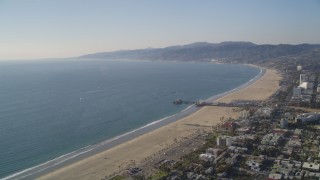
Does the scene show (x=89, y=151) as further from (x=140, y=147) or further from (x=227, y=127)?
(x=227, y=127)

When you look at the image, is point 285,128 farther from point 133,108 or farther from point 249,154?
point 133,108

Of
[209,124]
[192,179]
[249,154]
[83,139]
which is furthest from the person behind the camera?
[209,124]

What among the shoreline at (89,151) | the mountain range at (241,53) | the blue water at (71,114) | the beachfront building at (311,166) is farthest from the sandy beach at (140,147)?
the mountain range at (241,53)

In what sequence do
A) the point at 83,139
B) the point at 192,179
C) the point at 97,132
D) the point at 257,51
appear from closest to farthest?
the point at 192,179 < the point at 83,139 < the point at 97,132 < the point at 257,51

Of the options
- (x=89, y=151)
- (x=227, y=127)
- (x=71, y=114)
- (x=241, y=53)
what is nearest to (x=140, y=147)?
(x=89, y=151)

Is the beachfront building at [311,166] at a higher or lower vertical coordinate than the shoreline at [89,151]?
higher

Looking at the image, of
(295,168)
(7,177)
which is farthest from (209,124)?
(7,177)

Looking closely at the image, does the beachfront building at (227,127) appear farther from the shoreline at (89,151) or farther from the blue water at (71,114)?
the blue water at (71,114)

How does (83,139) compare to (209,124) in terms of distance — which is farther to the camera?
(209,124)

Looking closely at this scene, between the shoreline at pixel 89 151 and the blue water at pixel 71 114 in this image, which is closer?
the shoreline at pixel 89 151
